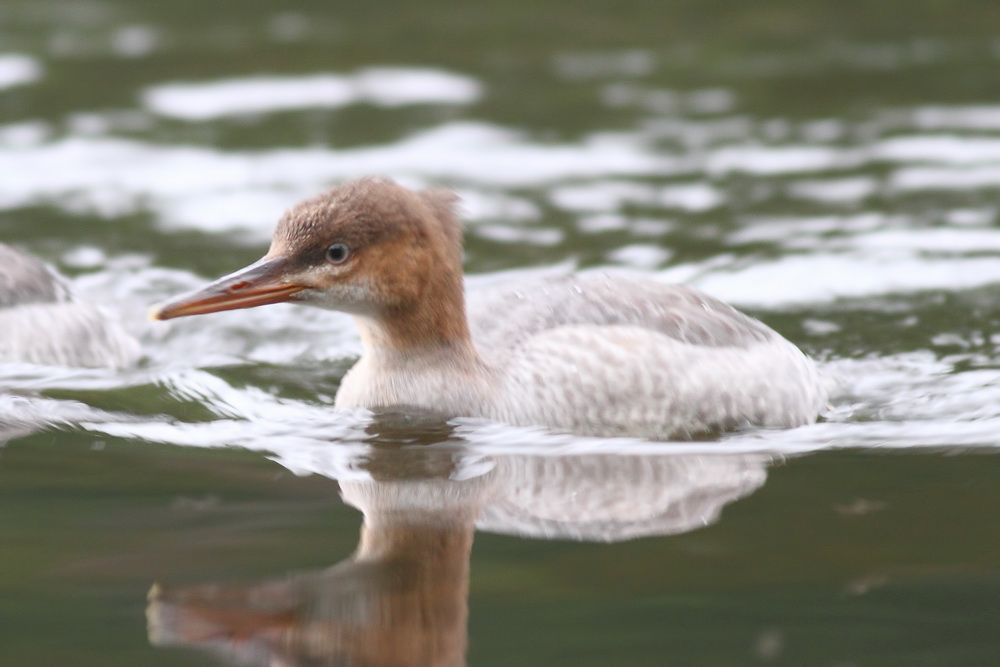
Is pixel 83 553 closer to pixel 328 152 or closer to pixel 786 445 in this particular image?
pixel 786 445

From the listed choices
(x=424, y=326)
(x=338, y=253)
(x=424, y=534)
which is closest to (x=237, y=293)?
(x=338, y=253)

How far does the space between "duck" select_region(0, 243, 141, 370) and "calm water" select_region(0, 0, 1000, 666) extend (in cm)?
26

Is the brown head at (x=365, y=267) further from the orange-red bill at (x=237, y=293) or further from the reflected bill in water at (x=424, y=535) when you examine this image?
the reflected bill in water at (x=424, y=535)

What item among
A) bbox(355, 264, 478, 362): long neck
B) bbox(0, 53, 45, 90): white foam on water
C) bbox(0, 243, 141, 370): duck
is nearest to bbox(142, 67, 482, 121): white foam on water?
bbox(0, 53, 45, 90): white foam on water

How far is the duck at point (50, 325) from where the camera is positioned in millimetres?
8039

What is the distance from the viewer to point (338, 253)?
6707 mm

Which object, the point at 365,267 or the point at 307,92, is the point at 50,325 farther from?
the point at 307,92

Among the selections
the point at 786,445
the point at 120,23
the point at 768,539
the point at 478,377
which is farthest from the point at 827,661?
the point at 120,23

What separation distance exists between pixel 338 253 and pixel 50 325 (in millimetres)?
2318

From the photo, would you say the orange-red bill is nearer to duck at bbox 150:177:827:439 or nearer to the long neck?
duck at bbox 150:177:827:439

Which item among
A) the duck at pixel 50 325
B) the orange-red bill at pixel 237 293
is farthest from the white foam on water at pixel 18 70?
the orange-red bill at pixel 237 293

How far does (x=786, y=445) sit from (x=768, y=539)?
1508mm

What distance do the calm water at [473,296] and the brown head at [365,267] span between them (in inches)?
19.9

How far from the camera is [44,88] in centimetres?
1355
